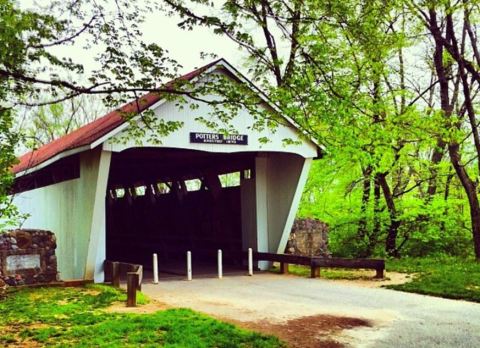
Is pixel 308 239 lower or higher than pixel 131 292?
higher

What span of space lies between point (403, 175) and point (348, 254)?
3095 millimetres

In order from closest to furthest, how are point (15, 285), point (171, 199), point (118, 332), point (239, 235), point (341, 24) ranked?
point (118, 332) < point (341, 24) < point (15, 285) < point (239, 235) < point (171, 199)

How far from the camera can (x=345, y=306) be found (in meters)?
8.07

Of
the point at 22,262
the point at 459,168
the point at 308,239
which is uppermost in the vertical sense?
the point at 459,168

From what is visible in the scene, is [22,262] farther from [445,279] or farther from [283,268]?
[445,279]

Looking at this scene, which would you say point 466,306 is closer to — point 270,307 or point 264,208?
point 270,307

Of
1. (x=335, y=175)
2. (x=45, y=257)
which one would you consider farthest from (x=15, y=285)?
(x=335, y=175)

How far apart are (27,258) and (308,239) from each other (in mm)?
7216

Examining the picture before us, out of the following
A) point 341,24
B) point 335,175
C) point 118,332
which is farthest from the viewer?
point 335,175

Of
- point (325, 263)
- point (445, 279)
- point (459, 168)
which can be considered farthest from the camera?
point (459, 168)

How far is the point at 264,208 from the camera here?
45.1 ft

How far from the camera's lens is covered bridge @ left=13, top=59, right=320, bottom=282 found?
1091cm

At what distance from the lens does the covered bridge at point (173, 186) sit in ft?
35.8

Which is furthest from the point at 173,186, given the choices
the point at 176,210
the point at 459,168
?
the point at 459,168
